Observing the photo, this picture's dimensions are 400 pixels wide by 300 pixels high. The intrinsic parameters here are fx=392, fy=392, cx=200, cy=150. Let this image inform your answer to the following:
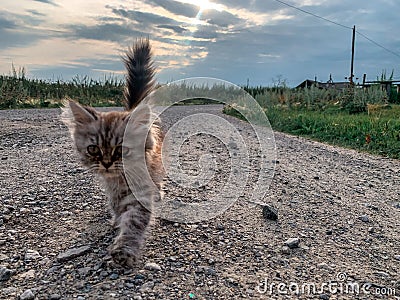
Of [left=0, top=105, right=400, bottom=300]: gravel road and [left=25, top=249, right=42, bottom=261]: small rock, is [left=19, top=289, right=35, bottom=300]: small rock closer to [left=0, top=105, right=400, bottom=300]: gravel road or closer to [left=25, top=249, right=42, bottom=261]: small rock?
[left=0, top=105, right=400, bottom=300]: gravel road

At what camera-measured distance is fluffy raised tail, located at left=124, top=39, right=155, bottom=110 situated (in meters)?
3.54

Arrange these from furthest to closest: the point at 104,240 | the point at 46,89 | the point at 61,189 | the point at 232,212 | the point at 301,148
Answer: the point at 46,89
the point at 301,148
the point at 61,189
the point at 232,212
the point at 104,240

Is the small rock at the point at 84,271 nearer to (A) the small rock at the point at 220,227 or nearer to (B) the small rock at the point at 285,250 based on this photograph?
(A) the small rock at the point at 220,227

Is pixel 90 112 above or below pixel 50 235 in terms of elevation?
above

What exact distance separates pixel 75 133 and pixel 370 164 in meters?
4.06

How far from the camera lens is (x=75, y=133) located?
2984 mm

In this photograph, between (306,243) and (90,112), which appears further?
(90,112)

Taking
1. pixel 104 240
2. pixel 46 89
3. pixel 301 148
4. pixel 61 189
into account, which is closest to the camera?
pixel 104 240

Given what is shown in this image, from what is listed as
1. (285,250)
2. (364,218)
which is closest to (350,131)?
(364,218)

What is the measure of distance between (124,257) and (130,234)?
0.64 feet

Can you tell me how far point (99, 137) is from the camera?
2742 mm

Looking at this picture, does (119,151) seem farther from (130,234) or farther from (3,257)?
(3,257)

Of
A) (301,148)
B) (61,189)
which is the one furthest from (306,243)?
(301,148)

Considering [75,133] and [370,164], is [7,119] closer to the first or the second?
[75,133]
